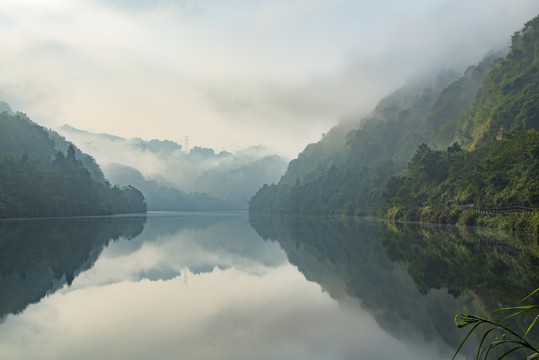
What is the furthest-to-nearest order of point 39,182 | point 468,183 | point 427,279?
1. point 39,182
2. point 468,183
3. point 427,279

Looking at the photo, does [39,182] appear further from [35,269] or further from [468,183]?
[35,269]

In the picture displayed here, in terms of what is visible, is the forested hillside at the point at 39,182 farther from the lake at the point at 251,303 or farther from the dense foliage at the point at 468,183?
the dense foliage at the point at 468,183

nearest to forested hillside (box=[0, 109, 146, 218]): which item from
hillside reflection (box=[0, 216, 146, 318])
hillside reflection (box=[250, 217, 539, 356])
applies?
hillside reflection (box=[0, 216, 146, 318])

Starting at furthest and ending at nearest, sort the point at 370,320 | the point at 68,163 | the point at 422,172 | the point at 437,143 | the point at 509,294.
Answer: the point at 437,143
the point at 68,163
the point at 422,172
the point at 509,294
the point at 370,320

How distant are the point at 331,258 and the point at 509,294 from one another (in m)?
12.3

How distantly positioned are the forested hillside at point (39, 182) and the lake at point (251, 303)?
7314 cm

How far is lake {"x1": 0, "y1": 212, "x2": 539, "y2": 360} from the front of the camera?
8672 millimetres

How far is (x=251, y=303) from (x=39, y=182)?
95502mm

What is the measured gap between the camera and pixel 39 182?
9456 cm

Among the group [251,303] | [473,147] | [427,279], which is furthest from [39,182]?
[473,147]

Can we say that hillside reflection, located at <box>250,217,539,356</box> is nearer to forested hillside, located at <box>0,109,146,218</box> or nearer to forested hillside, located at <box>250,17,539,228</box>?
forested hillside, located at <box>250,17,539,228</box>

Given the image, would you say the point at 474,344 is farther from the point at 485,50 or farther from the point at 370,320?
the point at 485,50

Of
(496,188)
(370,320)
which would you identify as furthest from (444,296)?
(496,188)

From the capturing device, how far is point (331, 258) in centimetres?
2445
